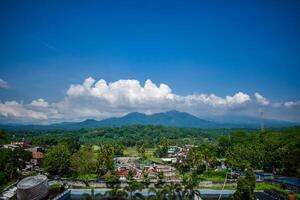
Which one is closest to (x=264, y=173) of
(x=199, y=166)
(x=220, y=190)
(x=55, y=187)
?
(x=199, y=166)

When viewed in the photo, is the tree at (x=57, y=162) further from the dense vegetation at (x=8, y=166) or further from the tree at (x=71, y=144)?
the tree at (x=71, y=144)

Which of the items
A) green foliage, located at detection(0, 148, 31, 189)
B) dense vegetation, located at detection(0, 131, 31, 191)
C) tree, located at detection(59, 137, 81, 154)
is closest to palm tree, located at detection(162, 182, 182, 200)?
dense vegetation, located at detection(0, 131, 31, 191)

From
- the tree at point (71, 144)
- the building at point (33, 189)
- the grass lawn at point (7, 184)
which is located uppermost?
the tree at point (71, 144)

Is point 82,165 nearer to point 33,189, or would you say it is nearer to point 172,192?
point 33,189

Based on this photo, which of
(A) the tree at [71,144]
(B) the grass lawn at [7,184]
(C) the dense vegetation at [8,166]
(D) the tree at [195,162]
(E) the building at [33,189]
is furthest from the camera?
(A) the tree at [71,144]

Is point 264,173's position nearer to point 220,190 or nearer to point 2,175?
point 220,190

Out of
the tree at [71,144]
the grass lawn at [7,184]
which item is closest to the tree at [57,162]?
the grass lawn at [7,184]

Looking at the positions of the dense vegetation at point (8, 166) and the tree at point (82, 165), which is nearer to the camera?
the dense vegetation at point (8, 166)

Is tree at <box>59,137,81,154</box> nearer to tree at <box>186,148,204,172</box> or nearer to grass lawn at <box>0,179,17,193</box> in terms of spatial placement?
grass lawn at <box>0,179,17,193</box>
